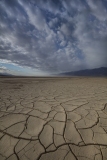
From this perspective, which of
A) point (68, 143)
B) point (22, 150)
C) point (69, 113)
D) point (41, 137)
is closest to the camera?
point (22, 150)

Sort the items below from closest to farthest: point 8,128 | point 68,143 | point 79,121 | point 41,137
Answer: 1. point 68,143
2. point 41,137
3. point 8,128
4. point 79,121

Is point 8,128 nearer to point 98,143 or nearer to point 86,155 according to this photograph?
point 86,155

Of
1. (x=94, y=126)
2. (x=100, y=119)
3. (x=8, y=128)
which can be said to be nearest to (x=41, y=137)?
(x=8, y=128)

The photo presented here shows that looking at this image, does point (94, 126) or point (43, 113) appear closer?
point (94, 126)

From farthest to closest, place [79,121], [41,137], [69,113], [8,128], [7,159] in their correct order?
[69,113]
[79,121]
[8,128]
[41,137]
[7,159]

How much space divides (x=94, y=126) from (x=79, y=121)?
0.28m

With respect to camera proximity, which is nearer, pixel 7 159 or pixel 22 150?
pixel 7 159

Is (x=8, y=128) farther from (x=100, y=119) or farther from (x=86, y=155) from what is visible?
(x=100, y=119)

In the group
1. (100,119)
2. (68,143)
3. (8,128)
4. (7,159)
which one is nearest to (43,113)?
(8,128)

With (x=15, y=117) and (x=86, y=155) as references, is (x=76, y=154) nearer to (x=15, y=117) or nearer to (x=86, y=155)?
(x=86, y=155)

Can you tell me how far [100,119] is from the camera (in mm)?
1826

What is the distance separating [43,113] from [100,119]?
4.19 ft

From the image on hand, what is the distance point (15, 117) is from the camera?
194 centimetres

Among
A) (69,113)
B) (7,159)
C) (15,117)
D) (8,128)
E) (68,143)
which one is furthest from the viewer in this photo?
(69,113)
